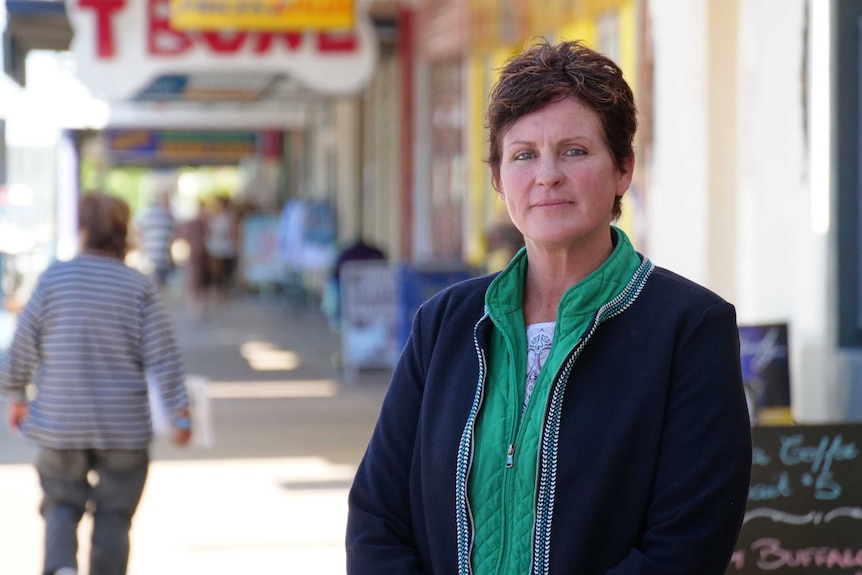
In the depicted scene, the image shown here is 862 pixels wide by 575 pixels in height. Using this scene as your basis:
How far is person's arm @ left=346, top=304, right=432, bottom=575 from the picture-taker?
258 centimetres

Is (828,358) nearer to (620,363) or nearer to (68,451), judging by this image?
(68,451)

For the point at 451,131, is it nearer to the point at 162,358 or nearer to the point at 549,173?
the point at 162,358

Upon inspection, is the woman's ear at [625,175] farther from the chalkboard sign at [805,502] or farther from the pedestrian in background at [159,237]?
the pedestrian in background at [159,237]

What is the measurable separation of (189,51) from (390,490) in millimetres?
10305

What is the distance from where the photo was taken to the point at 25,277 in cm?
2331

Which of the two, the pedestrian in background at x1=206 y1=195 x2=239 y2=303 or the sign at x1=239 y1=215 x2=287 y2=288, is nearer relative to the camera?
the pedestrian in background at x1=206 y1=195 x2=239 y2=303

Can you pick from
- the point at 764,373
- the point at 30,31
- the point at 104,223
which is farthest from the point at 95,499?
the point at 30,31

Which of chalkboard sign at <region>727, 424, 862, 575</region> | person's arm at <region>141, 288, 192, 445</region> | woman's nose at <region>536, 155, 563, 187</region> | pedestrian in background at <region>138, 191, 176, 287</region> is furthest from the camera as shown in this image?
pedestrian in background at <region>138, 191, 176, 287</region>

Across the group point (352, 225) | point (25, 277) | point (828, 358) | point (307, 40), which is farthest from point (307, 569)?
point (25, 277)

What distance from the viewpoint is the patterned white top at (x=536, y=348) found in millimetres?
2510

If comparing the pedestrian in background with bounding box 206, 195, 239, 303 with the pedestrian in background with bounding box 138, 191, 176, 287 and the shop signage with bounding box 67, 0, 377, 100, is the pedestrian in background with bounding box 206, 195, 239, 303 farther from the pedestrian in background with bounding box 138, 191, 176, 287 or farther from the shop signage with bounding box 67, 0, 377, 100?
the shop signage with bounding box 67, 0, 377, 100

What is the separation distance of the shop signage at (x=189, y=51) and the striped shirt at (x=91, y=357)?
22.7 feet

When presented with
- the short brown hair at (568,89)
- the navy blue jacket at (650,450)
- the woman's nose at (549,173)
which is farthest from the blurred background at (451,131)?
the navy blue jacket at (650,450)

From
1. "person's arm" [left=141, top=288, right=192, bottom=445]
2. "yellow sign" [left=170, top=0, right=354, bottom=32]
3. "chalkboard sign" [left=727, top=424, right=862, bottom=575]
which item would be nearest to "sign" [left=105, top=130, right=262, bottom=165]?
"yellow sign" [left=170, top=0, right=354, bottom=32]
